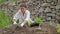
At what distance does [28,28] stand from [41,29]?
393mm

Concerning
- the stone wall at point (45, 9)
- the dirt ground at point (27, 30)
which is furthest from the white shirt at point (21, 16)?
the stone wall at point (45, 9)

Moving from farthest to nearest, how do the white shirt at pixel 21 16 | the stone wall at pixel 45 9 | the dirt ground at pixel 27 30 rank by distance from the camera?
the stone wall at pixel 45 9
the white shirt at pixel 21 16
the dirt ground at pixel 27 30

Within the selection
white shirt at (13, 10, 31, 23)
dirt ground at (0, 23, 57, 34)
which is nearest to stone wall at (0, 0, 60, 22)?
white shirt at (13, 10, 31, 23)

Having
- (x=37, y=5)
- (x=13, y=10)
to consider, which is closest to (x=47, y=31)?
(x=37, y=5)

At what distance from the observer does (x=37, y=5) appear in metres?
14.7

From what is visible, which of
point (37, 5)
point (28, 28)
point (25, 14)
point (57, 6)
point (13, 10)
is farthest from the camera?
point (13, 10)

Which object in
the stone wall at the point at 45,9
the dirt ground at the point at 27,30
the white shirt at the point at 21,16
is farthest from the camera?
the stone wall at the point at 45,9

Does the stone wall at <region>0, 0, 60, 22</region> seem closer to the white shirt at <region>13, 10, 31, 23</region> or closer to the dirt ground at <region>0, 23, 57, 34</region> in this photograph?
the white shirt at <region>13, 10, 31, 23</region>

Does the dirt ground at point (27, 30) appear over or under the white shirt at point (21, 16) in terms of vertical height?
under

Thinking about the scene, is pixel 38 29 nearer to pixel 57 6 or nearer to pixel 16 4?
pixel 57 6

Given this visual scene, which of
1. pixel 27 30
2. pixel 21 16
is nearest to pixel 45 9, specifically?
pixel 21 16

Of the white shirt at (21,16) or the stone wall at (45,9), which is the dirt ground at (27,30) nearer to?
the white shirt at (21,16)

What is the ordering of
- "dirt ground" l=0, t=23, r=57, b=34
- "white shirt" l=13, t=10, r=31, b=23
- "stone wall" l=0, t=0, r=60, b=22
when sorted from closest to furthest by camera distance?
"dirt ground" l=0, t=23, r=57, b=34 → "white shirt" l=13, t=10, r=31, b=23 → "stone wall" l=0, t=0, r=60, b=22

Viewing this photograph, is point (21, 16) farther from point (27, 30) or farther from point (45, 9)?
point (45, 9)
